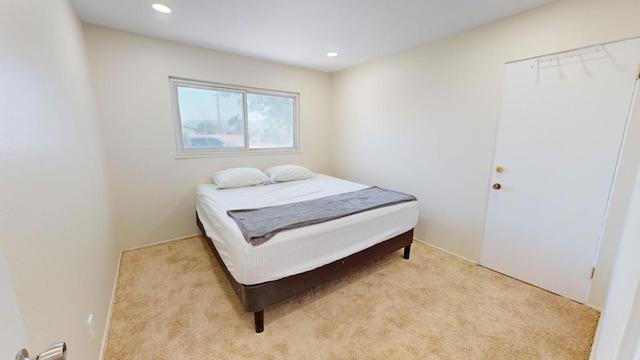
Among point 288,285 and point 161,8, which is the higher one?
point 161,8

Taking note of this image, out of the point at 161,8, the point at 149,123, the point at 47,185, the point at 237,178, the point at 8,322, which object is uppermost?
the point at 161,8

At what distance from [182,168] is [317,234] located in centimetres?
219

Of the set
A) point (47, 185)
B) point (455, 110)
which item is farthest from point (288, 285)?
point (455, 110)

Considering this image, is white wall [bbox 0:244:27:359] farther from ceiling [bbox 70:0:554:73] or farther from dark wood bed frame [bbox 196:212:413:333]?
ceiling [bbox 70:0:554:73]

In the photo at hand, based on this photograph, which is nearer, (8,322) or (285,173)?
(8,322)

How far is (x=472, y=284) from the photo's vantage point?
7.45 feet

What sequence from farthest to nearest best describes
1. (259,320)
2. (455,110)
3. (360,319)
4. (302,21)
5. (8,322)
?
(455,110) → (302,21) → (360,319) → (259,320) → (8,322)

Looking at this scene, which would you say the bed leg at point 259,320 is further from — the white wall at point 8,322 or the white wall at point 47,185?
the white wall at point 8,322

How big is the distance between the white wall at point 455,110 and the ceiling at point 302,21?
0.20 metres

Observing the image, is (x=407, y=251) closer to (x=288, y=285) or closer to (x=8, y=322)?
(x=288, y=285)

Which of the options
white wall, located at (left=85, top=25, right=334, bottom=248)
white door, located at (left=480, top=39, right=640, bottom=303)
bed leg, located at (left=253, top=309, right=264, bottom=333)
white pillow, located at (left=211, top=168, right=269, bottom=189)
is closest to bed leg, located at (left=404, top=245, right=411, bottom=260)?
white door, located at (left=480, top=39, right=640, bottom=303)

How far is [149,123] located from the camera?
9.29ft

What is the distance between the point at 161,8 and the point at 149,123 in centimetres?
125

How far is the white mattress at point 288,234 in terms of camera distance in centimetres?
164
